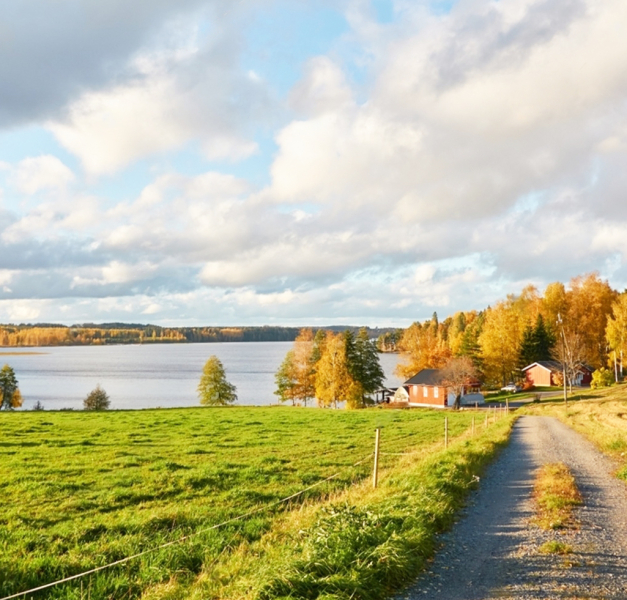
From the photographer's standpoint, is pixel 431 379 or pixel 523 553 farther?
pixel 431 379

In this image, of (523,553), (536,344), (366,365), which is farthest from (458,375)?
(523,553)

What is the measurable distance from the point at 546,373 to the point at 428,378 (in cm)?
2227

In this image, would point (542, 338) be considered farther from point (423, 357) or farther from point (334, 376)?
point (334, 376)

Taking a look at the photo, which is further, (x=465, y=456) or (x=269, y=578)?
(x=465, y=456)

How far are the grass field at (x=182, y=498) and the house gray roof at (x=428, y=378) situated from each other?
122ft

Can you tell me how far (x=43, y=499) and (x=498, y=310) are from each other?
72.5 metres

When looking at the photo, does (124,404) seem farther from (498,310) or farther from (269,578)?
(269,578)

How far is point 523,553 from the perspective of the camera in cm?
733

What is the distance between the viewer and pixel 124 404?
2594 inches

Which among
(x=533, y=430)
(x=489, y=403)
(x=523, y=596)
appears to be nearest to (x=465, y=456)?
(x=523, y=596)

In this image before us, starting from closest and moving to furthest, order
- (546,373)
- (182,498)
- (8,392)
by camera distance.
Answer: (182,498)
(8,392)
(546,373)

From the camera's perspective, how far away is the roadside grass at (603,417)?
18.5 meters

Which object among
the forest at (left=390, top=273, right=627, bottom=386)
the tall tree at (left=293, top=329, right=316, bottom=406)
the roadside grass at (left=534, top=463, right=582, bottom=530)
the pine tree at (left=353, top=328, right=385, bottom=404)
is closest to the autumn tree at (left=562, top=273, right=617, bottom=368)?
the forest at (left=390, top=273, right=627, bottom=386)

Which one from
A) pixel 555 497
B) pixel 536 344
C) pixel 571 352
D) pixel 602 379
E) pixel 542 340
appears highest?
pixel 542 340
